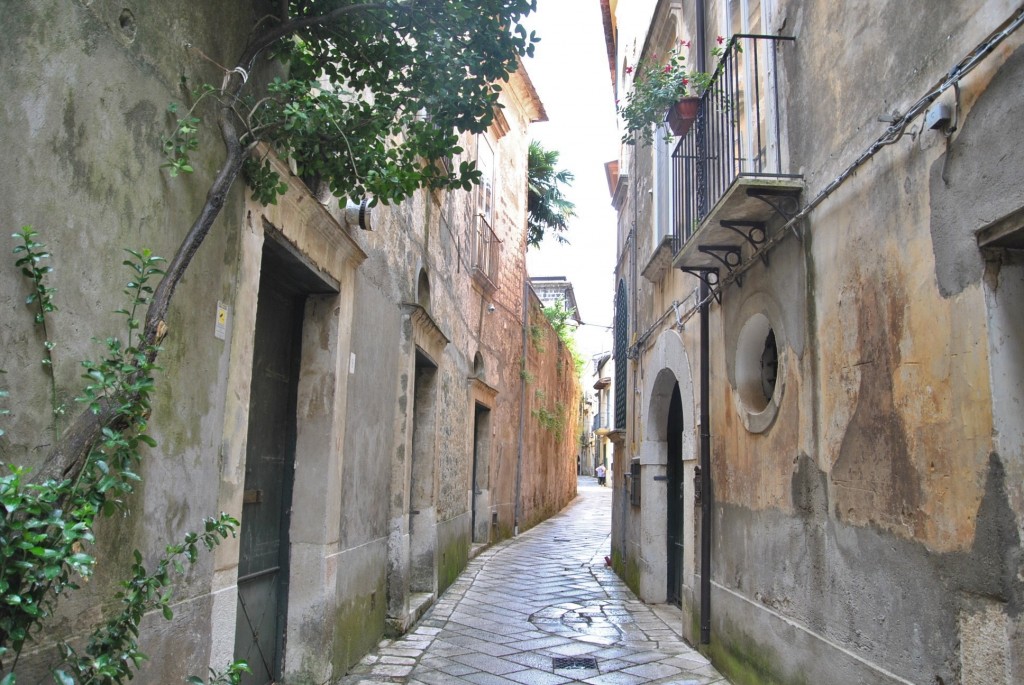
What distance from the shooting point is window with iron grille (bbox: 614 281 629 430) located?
1166 cm

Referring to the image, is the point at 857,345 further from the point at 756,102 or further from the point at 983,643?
the point at 756,102

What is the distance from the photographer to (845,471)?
3.78 metres

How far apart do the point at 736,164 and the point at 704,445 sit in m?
2.19

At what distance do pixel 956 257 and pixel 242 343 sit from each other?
293 cm

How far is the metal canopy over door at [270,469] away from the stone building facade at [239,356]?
2cm

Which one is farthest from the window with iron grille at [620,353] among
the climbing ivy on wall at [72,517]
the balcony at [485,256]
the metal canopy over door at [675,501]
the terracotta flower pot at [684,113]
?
the climbing ivy on wall at [72,517]

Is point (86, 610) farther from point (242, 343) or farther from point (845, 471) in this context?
point (845, 471)

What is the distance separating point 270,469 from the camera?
4.73 meters

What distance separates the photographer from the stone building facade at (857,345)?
Answer: 2.68 m

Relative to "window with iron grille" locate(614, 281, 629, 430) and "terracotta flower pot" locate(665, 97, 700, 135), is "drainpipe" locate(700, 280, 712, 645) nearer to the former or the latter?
"terracotta flower pot" locate(665, 97, 700, 135)

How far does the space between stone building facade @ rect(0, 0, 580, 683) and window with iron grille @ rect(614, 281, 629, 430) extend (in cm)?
277

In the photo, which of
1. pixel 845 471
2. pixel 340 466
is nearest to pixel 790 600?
pixel 845 471

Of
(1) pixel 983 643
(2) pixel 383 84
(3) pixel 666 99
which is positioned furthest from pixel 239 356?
(3) pixel 666 99

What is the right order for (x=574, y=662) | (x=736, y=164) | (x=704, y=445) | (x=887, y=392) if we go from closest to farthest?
(x=887, y=392) < (x=736, y=164) < (x=574, y=662) < (x=704, y=445)
